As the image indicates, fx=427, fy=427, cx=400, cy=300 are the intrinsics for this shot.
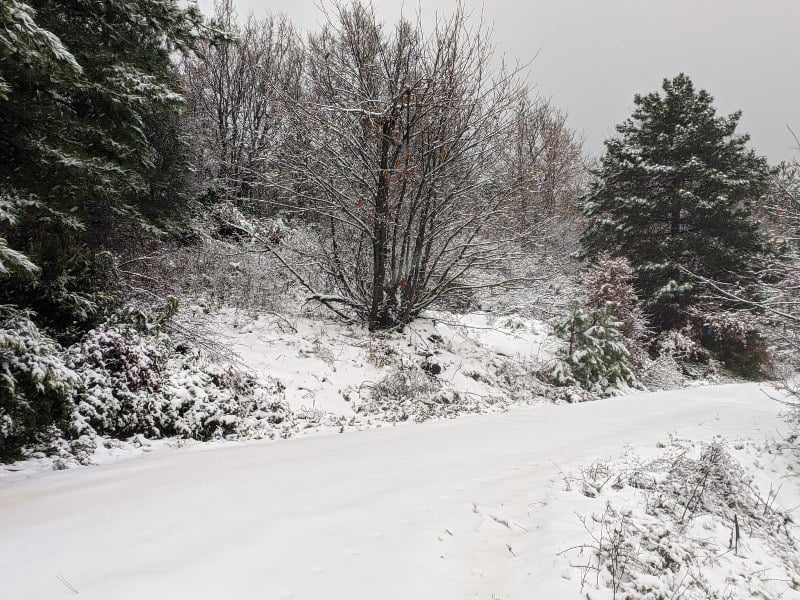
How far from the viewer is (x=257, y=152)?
1563 centimetres

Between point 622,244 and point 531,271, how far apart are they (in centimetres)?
882

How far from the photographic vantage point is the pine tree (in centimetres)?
1581

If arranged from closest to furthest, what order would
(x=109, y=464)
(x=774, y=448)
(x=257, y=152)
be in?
(x=109, y=464) → (x=774, y=448) → (x=257, y=152)

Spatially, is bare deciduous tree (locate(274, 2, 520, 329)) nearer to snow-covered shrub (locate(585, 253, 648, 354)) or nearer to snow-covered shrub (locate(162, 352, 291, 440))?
snow-covered shrub (locate(162, 352, 291, 440))

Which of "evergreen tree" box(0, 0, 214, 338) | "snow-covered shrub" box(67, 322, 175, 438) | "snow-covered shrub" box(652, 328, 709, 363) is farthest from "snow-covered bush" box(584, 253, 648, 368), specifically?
"evergreen tree" box(0, 0, 214, 338)

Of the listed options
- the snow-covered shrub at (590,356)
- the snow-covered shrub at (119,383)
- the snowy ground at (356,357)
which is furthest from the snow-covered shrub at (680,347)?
the snow-covered shrub at (119,383)

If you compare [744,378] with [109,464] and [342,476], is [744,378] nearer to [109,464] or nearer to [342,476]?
[342,476]

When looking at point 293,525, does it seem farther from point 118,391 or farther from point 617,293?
point 617,293

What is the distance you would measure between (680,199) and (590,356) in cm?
946

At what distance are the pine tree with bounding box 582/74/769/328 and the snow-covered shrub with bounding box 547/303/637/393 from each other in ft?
21.0

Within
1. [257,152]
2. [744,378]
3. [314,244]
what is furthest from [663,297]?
[257,152]

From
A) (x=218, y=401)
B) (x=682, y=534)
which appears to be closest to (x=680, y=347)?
(x=682, y=534)

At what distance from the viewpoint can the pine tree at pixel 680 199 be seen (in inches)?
623

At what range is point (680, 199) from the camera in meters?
15.9
